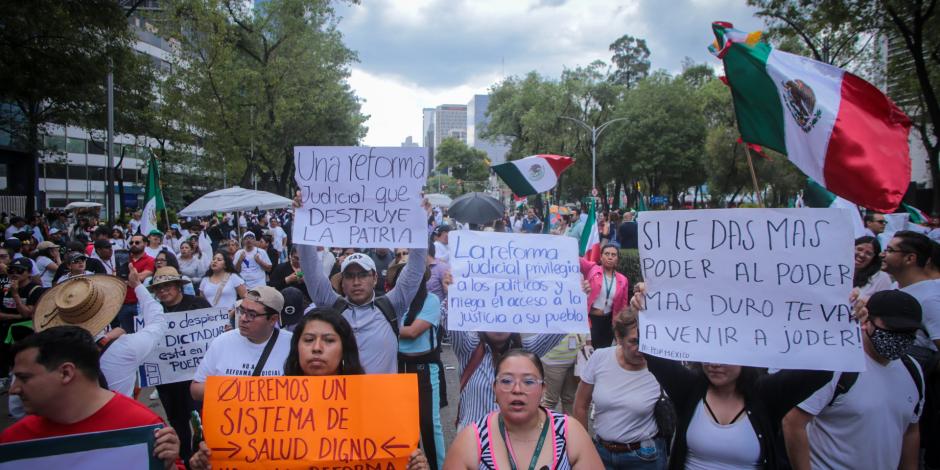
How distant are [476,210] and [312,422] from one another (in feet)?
36.8

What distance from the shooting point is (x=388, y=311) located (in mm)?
4609

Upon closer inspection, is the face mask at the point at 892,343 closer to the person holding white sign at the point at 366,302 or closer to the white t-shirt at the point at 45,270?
the person holding white sign at the point at 366,302

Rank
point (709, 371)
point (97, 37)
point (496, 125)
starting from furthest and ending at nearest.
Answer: point (496, 125) < point (97, 37) < point (709, 371)

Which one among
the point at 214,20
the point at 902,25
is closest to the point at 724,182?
the point at 902,25

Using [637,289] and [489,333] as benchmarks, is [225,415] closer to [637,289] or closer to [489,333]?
[489,333]

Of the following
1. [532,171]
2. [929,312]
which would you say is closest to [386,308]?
[929,312]

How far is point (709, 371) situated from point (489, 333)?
1.47m

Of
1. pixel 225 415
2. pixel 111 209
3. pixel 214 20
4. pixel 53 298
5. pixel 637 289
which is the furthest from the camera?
pixel 214 20

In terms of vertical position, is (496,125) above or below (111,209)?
above

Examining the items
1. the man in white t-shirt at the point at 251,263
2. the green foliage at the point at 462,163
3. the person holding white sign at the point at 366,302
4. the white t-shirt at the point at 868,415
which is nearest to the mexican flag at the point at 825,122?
the white t-shirt at the point at 868,415

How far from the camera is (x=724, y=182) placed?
43281 millimetres

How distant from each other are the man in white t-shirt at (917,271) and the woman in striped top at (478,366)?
2928 millimetres

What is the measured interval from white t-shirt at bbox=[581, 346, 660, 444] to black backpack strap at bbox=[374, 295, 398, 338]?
4.95 ft

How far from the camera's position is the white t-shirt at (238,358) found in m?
3.96
